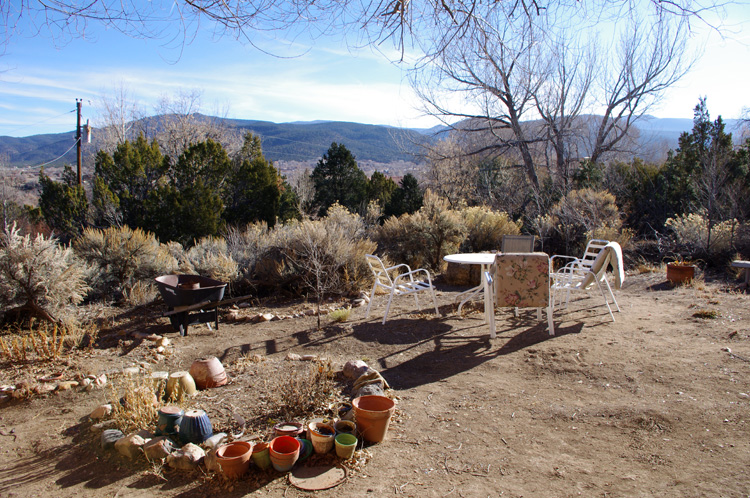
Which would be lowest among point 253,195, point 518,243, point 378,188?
point 518,243

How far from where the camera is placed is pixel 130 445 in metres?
2.45

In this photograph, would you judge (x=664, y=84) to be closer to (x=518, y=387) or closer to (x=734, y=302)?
(x=734, y=302)

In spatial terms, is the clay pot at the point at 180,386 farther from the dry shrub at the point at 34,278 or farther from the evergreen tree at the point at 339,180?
the evergreen tree at the point at 339,180

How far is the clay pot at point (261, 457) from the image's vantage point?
88.2 inches

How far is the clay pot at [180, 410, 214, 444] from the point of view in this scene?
A: 8.14ft

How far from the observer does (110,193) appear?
10.3 m

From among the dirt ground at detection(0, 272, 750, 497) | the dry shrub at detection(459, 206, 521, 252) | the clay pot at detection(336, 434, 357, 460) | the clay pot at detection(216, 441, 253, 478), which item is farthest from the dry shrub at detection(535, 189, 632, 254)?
the clay pot at detection(216, 441, 253, 478)

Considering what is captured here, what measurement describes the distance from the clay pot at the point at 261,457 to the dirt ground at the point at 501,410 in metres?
0.05

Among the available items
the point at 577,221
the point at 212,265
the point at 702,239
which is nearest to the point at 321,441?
the point at 212,265

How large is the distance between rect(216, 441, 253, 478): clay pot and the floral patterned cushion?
2592 mm

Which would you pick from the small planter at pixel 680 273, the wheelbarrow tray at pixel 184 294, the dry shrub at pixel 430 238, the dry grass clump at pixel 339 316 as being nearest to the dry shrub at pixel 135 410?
the wheelbarrow tray at pixel 184 294

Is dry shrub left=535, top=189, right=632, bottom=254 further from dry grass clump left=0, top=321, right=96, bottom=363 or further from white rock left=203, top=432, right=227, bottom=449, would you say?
white rock left=203, top=432, right=227, bottom=449

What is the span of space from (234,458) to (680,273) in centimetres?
660

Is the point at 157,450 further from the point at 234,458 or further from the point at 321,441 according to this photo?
the point at 321,441
